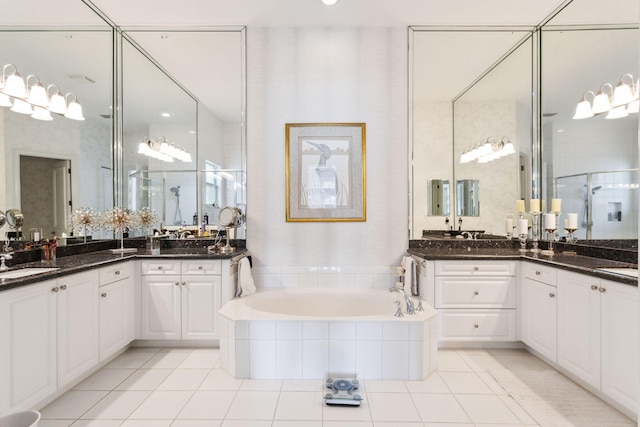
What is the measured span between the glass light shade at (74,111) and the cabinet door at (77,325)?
1416mm

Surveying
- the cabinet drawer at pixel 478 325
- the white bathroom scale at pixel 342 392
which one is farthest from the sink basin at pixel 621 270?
the white bathroom scale at pixel 342 392

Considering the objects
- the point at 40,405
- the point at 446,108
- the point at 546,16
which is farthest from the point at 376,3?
the point at 40,405

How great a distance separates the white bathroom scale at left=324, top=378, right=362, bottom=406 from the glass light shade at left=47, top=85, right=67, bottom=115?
297 cm

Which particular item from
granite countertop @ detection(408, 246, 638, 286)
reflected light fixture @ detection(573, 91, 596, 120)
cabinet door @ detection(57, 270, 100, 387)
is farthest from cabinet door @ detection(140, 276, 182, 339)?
reflected light fixture @ detection(573, 91, 596, 120)

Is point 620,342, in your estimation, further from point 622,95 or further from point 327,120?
point 327,120

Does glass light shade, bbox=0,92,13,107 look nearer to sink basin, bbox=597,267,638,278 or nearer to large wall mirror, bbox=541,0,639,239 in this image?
sink basin, bbox=597,267,638,278

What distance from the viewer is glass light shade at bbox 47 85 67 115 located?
2746 millimetres

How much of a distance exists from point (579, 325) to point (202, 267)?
9.21ft

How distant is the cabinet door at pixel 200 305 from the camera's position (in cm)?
295

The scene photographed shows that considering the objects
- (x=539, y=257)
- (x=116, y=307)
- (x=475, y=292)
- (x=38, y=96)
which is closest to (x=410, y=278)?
(x=475, y=292)

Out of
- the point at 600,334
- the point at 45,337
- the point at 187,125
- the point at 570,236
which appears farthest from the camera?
the point at 187,125

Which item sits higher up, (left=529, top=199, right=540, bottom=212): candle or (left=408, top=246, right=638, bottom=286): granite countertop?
(left=529, top=199, right=540, bottom=212): candle

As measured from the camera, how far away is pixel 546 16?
3238mm

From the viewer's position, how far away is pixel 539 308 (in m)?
2.69
